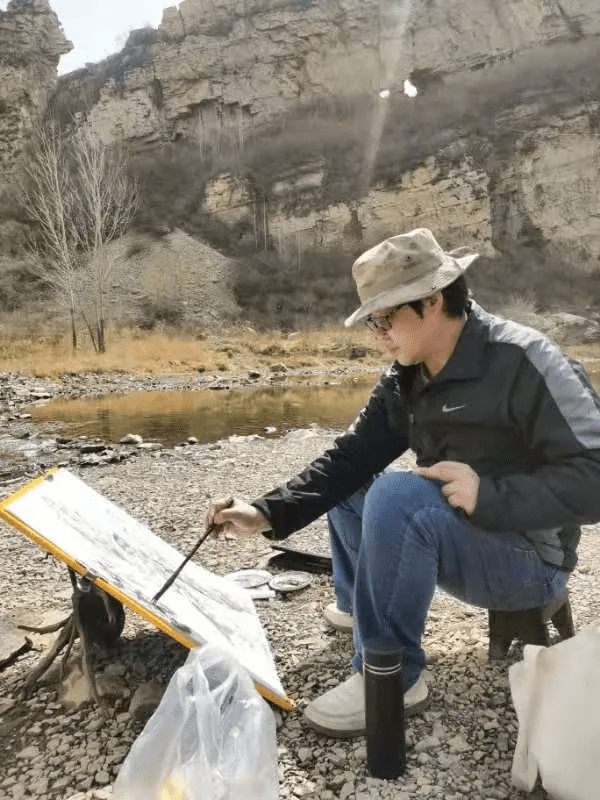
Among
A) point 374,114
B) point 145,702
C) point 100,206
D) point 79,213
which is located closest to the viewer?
point 145,702

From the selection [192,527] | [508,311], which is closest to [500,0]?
[508,311]

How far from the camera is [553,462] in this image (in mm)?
1787

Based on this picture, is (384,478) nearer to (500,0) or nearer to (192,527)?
(192,527)

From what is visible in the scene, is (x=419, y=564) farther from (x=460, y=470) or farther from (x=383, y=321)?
(x=383, y=321)

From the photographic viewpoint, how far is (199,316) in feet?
95.8

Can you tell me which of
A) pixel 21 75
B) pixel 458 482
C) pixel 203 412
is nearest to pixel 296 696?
pixel 458 482

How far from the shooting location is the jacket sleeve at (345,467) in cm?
233

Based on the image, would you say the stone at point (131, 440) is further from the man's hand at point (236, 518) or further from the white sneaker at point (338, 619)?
the man's hand at point (236, 518)

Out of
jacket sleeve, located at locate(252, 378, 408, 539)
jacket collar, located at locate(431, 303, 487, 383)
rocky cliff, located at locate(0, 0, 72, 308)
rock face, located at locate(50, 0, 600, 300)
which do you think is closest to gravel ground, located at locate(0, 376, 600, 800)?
jacket sleeve, located at locate(252, 378, 408, 539)

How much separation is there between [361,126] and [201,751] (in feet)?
132

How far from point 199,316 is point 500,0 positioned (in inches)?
1105

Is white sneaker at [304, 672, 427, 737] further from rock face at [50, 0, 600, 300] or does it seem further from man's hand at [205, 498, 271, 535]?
rock face at [50, 0, 600, 300]

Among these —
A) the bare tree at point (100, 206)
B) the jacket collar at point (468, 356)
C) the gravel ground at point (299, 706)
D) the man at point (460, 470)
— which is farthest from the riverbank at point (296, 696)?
the bare tree at point (100, 206)

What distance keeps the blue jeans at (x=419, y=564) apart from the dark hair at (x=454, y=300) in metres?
0.49
